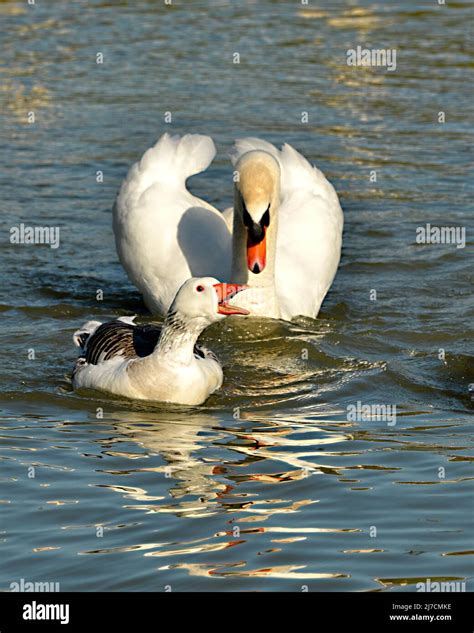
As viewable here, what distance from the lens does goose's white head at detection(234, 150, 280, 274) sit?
10.1 m

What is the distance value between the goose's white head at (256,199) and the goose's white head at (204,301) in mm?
1380

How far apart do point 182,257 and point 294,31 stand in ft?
38.0

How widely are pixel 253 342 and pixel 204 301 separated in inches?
70.4

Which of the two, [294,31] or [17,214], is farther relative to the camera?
[294,31]

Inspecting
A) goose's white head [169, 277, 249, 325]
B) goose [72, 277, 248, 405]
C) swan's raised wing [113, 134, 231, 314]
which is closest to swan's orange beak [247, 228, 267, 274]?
swan's raised wing [113, 134, 231, 314]

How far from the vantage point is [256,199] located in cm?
1012

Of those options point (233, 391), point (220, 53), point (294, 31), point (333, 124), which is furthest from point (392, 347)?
point (294, 31)

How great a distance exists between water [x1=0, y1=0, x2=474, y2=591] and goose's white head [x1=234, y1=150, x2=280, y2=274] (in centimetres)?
61

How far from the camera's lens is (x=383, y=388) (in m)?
9.13

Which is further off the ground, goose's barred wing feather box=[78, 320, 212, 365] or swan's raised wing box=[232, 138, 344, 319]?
swan's raised wing box=[232, 138, 344, 319]

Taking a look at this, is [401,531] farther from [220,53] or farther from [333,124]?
[220,53]
